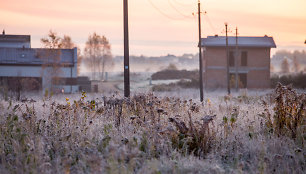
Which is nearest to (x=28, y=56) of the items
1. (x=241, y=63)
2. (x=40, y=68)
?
(x=40, y=68)

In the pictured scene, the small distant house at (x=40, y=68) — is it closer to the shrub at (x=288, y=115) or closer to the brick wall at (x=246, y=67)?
the brick wall at (x=246, y=67)

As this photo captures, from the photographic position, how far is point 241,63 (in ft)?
137

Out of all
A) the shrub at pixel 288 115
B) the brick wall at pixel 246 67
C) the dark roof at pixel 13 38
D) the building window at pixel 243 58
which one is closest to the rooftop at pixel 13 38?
the dark roof at pixel 13 38

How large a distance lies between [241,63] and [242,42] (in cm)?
246

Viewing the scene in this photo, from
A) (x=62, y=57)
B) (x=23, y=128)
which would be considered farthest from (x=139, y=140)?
(x=62, y=57)

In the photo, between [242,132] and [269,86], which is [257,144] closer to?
[242,132]

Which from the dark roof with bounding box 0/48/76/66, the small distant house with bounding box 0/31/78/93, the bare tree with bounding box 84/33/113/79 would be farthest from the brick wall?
the bare tree with bounding box 84/33/113/79

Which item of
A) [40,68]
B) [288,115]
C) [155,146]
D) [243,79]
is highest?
[40,68]

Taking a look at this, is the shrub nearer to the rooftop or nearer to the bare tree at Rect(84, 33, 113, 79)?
the rooftop

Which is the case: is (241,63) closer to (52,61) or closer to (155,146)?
(52,61)

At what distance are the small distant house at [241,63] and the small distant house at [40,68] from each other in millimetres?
14983

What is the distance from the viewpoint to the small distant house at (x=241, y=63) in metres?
40.6

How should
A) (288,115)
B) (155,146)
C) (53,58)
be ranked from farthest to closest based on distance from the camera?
(53,58), (288,115), (155,146)

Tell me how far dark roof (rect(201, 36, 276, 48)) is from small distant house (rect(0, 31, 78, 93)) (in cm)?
1515
